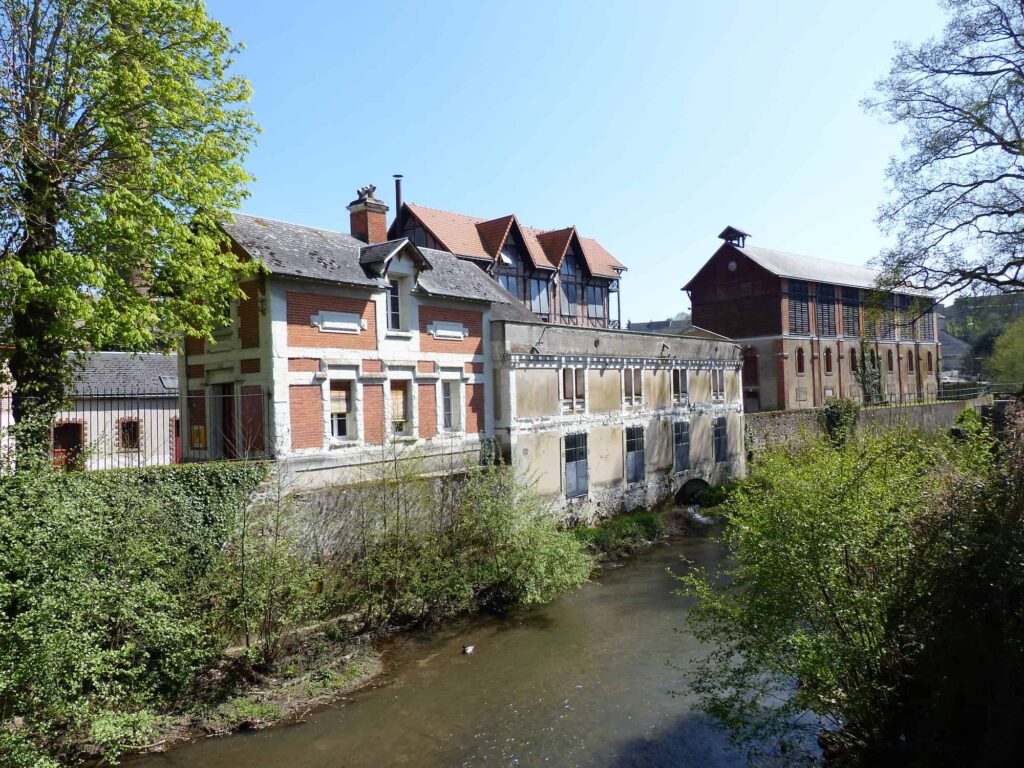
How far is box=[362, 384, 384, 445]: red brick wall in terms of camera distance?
55.2ft

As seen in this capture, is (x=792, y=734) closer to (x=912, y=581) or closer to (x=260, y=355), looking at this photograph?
(x=912, y=581)

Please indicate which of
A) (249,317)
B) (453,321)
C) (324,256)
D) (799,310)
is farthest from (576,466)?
(799,310)

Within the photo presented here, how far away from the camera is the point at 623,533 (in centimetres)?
2216

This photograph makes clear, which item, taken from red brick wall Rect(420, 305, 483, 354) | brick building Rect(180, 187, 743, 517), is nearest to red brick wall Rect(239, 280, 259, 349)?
brick building Rect(180, 187, 743, 517)

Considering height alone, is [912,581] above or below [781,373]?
below

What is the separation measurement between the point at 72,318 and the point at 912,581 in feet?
41.1

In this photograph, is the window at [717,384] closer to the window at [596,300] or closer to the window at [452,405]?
the window at [596,300]

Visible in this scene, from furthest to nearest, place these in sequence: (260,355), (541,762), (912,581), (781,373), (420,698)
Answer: (781,373) < (260,355) < (420,698) < (541,762) < (912,581)

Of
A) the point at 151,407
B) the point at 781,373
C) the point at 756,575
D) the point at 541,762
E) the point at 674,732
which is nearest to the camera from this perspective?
the point at 756,575

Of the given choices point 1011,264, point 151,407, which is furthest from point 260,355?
point 1011,264

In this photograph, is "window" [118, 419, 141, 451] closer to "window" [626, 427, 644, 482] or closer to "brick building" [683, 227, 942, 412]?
"window" [626, 427, 644, 482]

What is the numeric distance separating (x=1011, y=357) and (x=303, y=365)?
46318 millimetres

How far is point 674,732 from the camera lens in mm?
11078

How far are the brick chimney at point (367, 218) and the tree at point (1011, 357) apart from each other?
3966 cm
